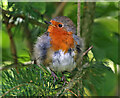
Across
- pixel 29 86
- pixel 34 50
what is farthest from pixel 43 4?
pixel 29 86

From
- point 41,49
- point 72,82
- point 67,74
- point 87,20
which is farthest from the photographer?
point 87,20

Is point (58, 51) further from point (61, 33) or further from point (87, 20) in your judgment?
point (87, 20)

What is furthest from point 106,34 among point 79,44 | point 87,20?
point 79,44

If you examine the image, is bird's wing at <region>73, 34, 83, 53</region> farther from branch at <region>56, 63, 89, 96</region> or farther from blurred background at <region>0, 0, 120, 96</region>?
branch at <region>56, 63, 89, 96</region>

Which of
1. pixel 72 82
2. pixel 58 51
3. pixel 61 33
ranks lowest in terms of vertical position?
pixel 72 82

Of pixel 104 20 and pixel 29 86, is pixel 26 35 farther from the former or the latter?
pixel 29 86

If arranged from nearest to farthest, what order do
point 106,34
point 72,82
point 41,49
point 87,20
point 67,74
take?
1. point 72,82
2. point 67,74
3. point 41,49
4. point 87,20
5. point 106,34

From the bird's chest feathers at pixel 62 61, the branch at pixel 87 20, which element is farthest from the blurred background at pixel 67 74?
the bird's chest feathers at pixel 62 61
